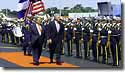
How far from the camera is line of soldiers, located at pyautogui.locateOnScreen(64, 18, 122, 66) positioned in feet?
42.8

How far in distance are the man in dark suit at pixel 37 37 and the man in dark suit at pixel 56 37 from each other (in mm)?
182

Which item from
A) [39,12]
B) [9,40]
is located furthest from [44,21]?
[9,40]

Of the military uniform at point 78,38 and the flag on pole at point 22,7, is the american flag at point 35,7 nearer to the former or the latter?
the flag on pole at point 22,7

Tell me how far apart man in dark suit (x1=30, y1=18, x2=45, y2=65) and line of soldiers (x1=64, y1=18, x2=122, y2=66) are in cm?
51

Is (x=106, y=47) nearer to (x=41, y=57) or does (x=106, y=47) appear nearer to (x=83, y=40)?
(x=83, y=40)

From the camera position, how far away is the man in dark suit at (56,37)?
13203mm

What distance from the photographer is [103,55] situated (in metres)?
13.3

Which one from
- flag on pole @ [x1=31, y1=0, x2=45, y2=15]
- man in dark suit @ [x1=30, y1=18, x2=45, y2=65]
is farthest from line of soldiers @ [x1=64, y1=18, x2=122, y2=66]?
flag on pole @ [x1=31, y1=0, x2=45, y2=15]

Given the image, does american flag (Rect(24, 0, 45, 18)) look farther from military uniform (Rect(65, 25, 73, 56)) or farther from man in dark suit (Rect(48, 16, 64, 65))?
military uniform (Rect(65, 25, 73, 56))

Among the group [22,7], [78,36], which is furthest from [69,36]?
[22,7]

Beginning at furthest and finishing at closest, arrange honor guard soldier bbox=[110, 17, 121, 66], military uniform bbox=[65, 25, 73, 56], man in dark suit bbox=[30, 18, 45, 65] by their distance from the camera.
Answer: military uniform bbox=[65, 25, 73, 56] → man in dark suit bbox=[30, 18, 45, 65] → honor guard soldier bbox=[110, 17, 121, 66]

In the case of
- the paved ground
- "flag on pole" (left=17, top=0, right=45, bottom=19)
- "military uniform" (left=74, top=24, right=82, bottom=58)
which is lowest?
the paved ground

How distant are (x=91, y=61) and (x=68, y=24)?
89cm

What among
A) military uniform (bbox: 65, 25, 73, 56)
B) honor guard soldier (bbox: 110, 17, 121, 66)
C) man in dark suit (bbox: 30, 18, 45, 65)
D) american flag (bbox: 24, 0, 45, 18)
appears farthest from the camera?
military uniform (bbox: 65, 25, 73, 56)
